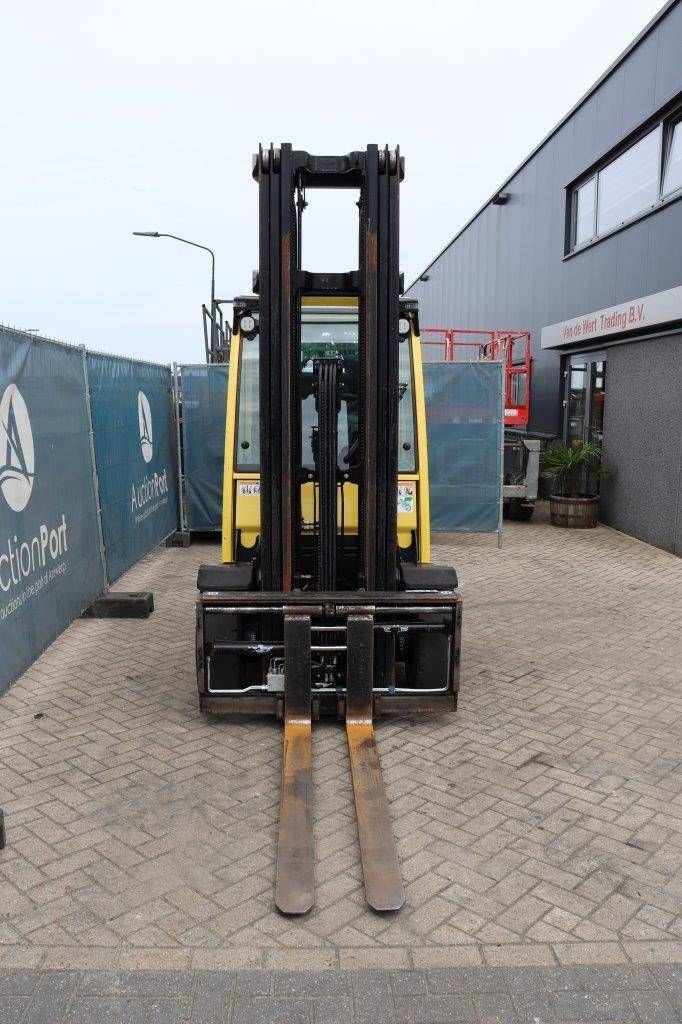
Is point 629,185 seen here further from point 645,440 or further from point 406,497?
point 406,497

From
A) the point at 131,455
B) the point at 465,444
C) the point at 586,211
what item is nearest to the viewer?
the point at 131,455

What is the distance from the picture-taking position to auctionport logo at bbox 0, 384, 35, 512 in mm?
5441

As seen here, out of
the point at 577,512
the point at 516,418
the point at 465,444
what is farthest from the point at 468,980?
the point at 516,418

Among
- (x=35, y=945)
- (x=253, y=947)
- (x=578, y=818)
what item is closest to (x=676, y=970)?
(x=578, y=818)

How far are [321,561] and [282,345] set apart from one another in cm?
145

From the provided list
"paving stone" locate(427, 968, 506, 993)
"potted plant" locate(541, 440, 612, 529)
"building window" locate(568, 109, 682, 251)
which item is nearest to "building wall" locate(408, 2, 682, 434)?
"building window" locate(568, 109, 682, 251)

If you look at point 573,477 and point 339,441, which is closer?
point 339,441

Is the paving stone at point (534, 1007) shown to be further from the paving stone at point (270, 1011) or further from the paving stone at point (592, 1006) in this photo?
the paving stone at point (270, 1011)

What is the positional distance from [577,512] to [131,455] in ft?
24.9

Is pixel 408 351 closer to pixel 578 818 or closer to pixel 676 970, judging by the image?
pixel 578 818

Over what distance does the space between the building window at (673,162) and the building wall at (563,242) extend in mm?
321

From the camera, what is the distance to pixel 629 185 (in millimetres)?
13070

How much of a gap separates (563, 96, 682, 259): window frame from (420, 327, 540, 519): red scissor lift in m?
2.45

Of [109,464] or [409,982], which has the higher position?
[109,464]
